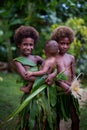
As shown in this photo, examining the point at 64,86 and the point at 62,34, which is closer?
the point at 64,86

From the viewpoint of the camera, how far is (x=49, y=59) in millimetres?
3104

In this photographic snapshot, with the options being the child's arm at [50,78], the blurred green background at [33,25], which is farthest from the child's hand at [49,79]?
the blurred green background at [33,25]

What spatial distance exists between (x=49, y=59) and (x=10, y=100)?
245cm

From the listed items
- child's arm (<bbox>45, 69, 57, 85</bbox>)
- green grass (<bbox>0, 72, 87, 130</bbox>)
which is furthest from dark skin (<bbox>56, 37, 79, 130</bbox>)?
green grass (<bbox>0, 72, 87, 130</bbox>)

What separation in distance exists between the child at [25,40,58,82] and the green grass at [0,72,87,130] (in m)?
1.23

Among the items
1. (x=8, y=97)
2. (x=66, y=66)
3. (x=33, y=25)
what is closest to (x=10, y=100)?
(x=8, y=97)

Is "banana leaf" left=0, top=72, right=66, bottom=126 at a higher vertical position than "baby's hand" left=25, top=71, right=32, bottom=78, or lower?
lower

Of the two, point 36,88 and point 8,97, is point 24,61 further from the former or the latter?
point 8,97

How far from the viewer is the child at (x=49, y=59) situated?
3039 mm

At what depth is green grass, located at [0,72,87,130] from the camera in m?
4.30

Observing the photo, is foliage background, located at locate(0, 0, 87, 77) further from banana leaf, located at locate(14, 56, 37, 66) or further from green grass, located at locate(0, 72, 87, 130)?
banana leaf, located at locate(14, 56, 37, 66)

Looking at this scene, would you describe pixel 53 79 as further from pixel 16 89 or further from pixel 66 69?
pixel 16 89

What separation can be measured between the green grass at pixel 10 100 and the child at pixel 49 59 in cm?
123

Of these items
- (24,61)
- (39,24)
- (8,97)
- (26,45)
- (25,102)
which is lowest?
(39,24)
